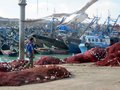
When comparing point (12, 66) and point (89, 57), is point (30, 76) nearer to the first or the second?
point (12, 66)

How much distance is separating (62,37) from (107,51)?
127ft

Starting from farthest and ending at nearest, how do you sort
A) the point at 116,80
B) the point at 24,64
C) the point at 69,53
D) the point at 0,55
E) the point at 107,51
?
1. the point at 69,53
2. the point at 0,55
3. the point at 107,51
4. the point at 24,64
5. the point at 116,80

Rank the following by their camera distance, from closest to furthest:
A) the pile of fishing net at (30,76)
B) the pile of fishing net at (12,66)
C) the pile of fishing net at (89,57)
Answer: the pile of fishing net at (30,76)
the pile of fishing net at (12,66)
the pile of fishing net at (89,57)

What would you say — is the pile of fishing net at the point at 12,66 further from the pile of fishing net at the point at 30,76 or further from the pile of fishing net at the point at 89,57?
the pile of fishing net at the point at 89,57

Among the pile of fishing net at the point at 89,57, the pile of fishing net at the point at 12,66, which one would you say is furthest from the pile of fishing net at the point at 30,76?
the pile of fishing net at the point at 89,57

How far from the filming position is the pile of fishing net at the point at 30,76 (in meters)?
12.7

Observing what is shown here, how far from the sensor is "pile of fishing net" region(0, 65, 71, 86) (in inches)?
500

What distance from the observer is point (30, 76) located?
13109 mm

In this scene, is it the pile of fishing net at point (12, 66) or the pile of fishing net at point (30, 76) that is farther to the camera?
the pile of fishing net at point (12, 66)

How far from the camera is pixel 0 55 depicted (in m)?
54.3

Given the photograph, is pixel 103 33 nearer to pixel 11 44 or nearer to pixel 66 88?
pixel 11 44

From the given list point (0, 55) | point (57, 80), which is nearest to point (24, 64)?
point (57, 80)

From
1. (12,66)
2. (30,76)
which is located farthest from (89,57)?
(30,76)

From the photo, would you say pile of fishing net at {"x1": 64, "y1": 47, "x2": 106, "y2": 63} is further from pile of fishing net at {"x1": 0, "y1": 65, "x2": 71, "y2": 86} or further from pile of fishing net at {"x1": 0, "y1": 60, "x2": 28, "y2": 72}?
pile of fishing net at {"x1": 0, "y1": 65, "x2": 71, "y2": 86}
